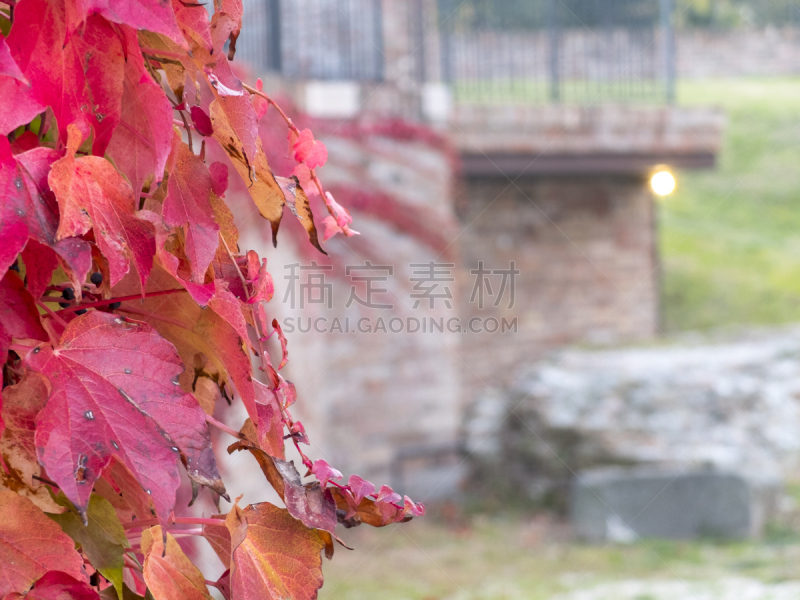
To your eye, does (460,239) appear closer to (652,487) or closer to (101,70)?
(652,487)

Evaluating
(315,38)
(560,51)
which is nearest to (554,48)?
(560,51)

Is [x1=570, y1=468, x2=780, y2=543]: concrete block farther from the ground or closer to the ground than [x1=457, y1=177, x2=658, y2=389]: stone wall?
closer to the ground

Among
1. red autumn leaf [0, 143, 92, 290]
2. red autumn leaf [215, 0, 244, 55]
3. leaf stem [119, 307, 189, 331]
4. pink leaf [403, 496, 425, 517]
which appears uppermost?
red autumn leaf [215, 0, 244, 55]

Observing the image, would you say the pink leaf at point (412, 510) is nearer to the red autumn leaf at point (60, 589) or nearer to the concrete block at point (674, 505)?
the red autumn leaf at point (60, 589)

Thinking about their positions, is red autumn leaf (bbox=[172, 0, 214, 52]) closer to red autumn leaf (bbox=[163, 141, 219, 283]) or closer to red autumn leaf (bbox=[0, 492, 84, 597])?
red autumn leaf (bbox=[163, 141, 219, 283])

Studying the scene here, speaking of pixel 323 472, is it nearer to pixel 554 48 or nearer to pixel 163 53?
pixel 163 53

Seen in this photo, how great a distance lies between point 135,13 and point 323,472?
26 cm

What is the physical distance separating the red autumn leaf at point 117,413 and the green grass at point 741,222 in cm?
1169

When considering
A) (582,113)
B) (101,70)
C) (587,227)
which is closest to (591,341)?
(587,227)

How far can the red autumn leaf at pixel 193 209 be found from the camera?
39cm

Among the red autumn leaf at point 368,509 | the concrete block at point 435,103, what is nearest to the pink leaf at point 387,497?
the red autumn leaf at point 368,509

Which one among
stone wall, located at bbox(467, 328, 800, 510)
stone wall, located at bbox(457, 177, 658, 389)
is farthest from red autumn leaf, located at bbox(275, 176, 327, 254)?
stone wall, located at bbox(457, 177, 658, 389)

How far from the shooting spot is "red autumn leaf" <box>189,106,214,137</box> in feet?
1.44

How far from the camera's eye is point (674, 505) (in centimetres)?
460
